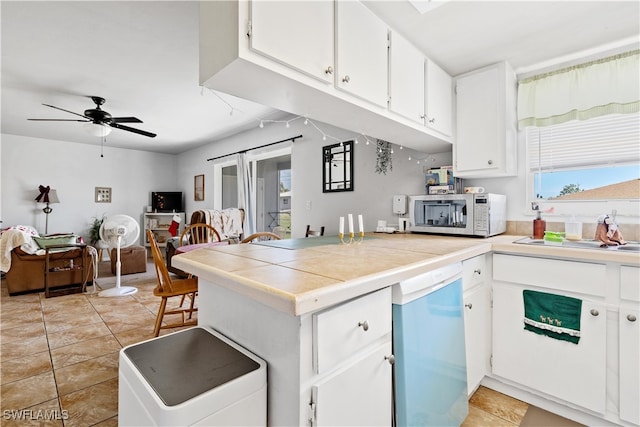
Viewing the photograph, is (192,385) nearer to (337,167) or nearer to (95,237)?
(337,167)

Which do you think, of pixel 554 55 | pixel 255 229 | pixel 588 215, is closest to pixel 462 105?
pixel 554 55

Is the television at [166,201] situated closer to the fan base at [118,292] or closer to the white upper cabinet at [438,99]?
the fan base at [118,292]

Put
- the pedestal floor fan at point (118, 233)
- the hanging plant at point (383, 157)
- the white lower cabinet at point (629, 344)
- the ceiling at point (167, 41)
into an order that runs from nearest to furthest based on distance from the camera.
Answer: the white lower cabinet at point (629, 344), the ceiling at point (167, 41), the hanging plant at point (383, 157), the pedestal floor fan at point (118, 233)

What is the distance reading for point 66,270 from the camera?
3.83m

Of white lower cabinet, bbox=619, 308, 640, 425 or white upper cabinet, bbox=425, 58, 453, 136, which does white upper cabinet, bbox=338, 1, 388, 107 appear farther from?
white lower cabinet, bbox=619, 308, 640, 425

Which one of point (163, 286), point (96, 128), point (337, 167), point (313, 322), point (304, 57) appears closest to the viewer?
point (313, 322)

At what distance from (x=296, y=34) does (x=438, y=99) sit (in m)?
1.30

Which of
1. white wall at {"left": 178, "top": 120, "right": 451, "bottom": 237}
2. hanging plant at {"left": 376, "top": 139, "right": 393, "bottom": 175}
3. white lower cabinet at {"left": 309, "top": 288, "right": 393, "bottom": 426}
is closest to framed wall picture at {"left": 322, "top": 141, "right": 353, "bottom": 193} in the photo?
white wall at {"left": 178, "top": 120, "right": 451, "bottom": 237}

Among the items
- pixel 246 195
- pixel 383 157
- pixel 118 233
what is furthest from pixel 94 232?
pixel 383 157

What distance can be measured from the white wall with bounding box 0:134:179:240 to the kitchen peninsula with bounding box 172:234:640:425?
6309 millimetres

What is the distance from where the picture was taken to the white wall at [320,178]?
9.07 feet

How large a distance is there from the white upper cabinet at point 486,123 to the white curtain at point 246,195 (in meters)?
3.24

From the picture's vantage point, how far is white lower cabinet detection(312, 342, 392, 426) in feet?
2.74

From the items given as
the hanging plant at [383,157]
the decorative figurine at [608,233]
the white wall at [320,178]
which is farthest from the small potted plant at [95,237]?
the decorative figurine at [608,233]
